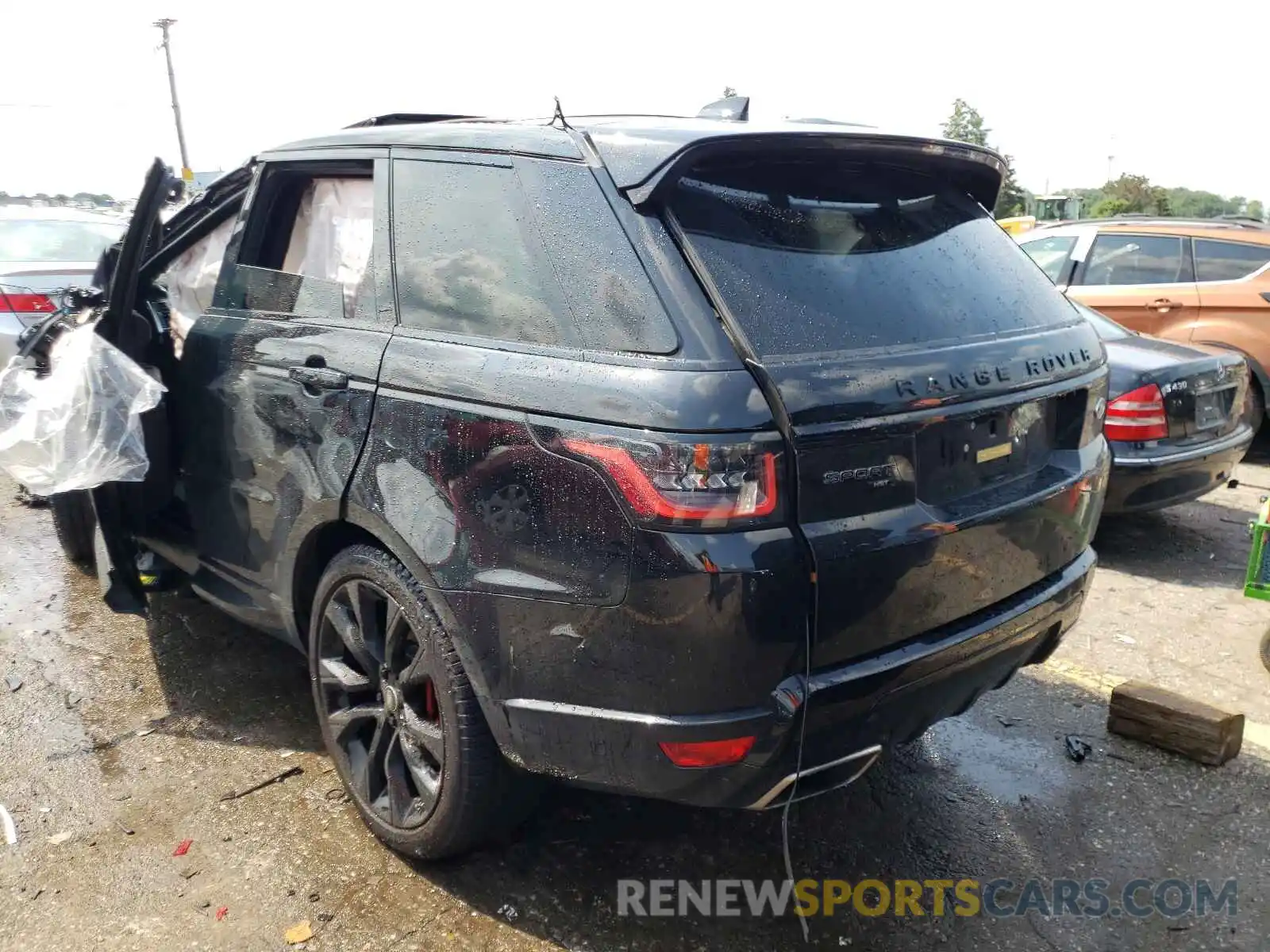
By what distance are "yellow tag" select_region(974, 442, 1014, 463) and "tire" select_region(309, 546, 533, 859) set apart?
134 centimetres

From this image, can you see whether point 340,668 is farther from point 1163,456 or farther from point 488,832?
point 1163,456

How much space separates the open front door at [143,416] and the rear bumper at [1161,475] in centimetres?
435

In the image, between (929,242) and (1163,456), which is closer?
(929,242)

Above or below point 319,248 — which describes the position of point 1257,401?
below

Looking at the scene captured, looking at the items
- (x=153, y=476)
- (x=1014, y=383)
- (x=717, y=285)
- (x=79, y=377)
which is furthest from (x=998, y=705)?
(x=79, y=377)

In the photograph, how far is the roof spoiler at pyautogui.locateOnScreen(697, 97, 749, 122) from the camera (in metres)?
2.89

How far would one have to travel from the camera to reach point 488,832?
2611 millimetres

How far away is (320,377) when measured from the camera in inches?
109

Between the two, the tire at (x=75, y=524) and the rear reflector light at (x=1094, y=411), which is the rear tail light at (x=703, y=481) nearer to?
the rear reflector light at (x=1094, y=411)

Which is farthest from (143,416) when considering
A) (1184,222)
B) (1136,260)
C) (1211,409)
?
(1184,222)

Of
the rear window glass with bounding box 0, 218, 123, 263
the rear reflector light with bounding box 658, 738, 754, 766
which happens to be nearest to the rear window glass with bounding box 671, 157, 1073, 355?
the rear reflector light with bounding box 658, 738, 754, 766

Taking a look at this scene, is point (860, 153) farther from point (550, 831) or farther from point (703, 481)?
point (550, 831)

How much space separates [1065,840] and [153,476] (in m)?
3.23

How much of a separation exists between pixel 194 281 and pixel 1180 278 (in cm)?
705
